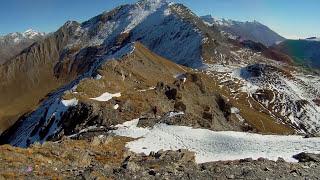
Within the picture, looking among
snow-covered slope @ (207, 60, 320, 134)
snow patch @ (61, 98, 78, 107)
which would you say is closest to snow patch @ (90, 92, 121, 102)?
snow patch @ (61, 98, 78, 107)

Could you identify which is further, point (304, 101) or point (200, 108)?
point (304, 101)

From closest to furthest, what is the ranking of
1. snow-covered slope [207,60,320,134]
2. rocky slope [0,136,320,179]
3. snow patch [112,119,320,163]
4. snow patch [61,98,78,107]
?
rocky slope [0,136,320,179]
snow patch [112,119,320,163]
snow patch [61,98,78,107]
snow-covered slope [207,60,320,134]

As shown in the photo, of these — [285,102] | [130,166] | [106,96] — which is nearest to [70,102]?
[106,96]

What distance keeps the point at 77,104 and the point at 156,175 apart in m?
43.6

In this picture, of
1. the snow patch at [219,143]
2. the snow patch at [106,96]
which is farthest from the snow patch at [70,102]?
the snow patch at [219,143]

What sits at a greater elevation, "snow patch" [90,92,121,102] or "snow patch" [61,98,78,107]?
"snow patch" [90,92,121,102]

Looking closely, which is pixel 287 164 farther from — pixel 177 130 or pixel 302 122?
pixel 302 122

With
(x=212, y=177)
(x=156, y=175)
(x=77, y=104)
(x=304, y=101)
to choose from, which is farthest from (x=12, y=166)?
(x=304, y=101)

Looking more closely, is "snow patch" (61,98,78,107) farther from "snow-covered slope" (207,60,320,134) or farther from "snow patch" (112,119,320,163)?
"snow-covered slope" (207,60,320,134)

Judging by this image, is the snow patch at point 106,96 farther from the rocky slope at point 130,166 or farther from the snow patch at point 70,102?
the rocky slope at point 130,166

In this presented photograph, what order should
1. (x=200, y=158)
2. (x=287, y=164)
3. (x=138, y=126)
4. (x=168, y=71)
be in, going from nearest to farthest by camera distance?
1. (x=287, y=164)
2. (x=200, y=158)
3. (x=138, y=126)
4. (x=168, y=71)

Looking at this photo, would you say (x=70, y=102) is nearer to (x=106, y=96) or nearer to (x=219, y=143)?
(x=106, y=96)

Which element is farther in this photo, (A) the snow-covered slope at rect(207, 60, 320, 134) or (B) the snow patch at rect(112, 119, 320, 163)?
(A) the snow-covered slope at rect(207, 60, 320, 134)

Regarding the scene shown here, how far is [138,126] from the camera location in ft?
148
